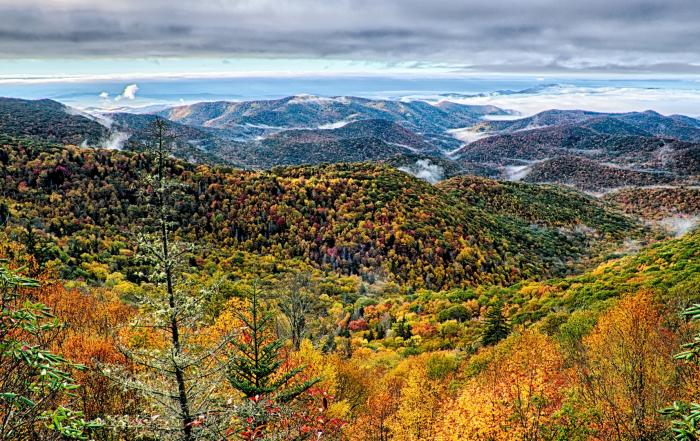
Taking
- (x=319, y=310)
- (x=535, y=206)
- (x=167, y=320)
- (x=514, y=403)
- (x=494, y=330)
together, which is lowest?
(x=319, y=310)

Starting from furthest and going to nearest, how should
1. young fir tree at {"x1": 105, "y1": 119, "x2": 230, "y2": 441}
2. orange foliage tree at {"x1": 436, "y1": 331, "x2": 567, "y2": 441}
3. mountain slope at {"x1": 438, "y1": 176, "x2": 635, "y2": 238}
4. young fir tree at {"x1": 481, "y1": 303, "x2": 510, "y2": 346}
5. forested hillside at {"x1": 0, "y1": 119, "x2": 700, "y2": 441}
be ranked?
1. mountain slope at {"x1": 438, "y1": 176, "x2": 635, "y2": 238}
2. young fir tree at {"x1": 481, "y1": 303, "x2": 510, "y2": 346}
3. orange foliage tree at {"x1": 436, "y1": 331, "x2": 567, "y2": 441}
4. forested hillside at {"x1": 0, "y1": 119, "x2": 700, "y2": 441}
5. young fir tree at {"x1": 105, "y1": 119, "x2": 230, "y2": 441}

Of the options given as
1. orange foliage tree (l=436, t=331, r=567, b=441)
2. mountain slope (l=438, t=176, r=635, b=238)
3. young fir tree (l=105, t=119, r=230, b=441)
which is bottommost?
mountain slope (l=438, t=176, r=635, b=238)

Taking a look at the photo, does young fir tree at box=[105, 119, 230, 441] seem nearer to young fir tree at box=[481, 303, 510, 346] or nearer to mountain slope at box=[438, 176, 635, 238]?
young fir tree at box=[481, 303, 510, 346]

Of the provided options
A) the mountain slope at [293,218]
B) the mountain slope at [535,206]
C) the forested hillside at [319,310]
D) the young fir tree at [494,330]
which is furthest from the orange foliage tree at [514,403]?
the mountain slope at [535,206]

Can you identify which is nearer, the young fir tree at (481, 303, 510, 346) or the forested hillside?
the forested hillside

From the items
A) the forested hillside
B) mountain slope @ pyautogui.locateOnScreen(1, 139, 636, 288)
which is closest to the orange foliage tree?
the forested hillside

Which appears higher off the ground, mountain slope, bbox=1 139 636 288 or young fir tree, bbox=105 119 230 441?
young fir tree, bbox=105 119 230 441

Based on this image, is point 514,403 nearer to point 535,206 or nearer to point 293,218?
point 293,218

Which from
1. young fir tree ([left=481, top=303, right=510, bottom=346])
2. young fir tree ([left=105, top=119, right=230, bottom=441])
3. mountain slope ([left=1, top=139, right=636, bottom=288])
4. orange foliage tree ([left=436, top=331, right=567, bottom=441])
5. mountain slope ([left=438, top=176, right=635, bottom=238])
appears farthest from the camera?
mountain slope ([left=438, top=176, right=635, bottom=238])

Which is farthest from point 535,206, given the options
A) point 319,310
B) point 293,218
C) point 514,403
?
point 514,403

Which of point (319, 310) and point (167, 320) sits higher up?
point (167, 320)

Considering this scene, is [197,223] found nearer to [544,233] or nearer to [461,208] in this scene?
[461,208]
